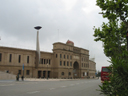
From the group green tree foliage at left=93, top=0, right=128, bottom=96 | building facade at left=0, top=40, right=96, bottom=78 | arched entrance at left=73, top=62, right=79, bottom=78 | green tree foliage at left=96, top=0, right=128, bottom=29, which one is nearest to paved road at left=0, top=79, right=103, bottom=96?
green tree foliage at left=93, top=0, right=128, bottom=96

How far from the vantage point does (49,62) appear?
63.9 metres

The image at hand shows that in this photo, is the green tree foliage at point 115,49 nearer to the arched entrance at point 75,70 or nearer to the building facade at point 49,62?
the building facade at point 49,62

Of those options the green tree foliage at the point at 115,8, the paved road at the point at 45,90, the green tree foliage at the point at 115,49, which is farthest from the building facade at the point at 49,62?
the green tree foliage at the point at 115,8

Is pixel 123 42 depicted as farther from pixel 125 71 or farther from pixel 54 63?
pixel 54 63

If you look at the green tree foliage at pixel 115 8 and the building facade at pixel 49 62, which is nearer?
the green tree foliage at pixel 115 8

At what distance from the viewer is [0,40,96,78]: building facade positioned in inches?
2003

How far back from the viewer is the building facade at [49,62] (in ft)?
167

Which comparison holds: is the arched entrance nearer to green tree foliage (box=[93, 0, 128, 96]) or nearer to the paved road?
green tree foliage (box=[93, 0, 128, 96])

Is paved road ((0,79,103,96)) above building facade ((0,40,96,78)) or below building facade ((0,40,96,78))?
below

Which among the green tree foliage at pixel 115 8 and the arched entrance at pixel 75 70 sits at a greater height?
the green tree foliage at pixel 115 8

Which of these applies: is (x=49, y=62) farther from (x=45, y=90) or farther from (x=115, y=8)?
(x=115, y=8)

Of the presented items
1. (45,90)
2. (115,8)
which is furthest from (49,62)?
(115,8)

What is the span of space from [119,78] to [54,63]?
60.0 m

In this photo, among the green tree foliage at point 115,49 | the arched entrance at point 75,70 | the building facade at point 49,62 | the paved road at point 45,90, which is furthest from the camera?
the arched entrance at point 75,70
